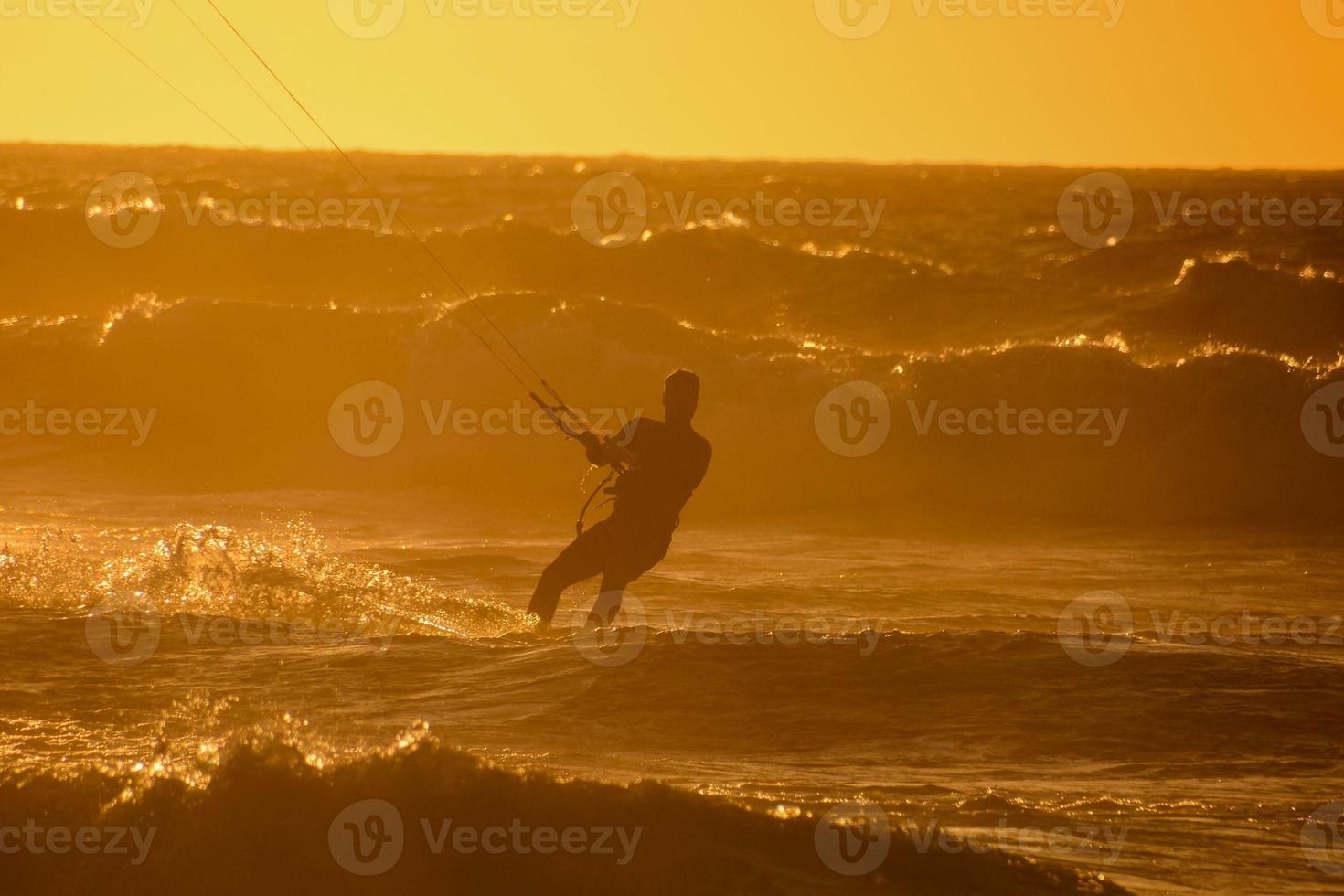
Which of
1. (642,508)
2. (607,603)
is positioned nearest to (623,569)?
(607,603)

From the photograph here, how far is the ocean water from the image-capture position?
5.96 metres

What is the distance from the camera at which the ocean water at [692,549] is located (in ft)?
19.5

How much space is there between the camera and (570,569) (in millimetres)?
9641

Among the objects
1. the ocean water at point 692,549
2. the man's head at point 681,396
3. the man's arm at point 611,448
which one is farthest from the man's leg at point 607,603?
the man's head at point 681,396

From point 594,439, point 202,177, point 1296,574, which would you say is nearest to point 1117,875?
point 594,439

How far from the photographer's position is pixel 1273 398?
70.7 feet

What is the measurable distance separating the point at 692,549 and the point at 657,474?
7.08 m

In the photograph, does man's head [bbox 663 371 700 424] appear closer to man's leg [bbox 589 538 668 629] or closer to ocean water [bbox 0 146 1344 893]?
man's leg [bbox 589 538 668 629]

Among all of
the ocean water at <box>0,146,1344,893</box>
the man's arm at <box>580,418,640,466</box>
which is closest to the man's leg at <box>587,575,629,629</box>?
the ocean water at <box>0,146,1344,893</box>

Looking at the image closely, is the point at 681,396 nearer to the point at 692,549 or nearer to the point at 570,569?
the point at 570,569

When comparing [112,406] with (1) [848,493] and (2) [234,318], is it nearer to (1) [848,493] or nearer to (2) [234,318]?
(2) [234,318]

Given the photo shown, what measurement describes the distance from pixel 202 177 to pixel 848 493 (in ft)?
64.0

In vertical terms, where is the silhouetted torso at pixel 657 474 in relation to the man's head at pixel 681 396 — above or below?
below

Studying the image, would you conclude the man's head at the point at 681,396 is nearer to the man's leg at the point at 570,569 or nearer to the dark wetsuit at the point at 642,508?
the dark wetsuit at the point at 642,508
